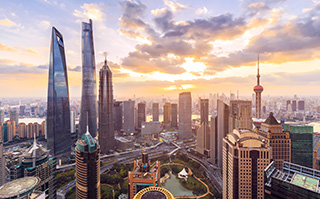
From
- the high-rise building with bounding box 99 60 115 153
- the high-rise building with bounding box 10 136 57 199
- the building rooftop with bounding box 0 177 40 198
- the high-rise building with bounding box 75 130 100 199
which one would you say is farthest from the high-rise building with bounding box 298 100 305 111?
the building rooftop with bounding box 0 177 40 198

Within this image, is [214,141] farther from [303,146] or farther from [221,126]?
[303,146]

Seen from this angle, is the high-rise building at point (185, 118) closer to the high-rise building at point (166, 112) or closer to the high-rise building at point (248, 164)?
the high-rise building at point (166, 112)

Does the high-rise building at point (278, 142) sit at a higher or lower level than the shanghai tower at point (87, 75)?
lower

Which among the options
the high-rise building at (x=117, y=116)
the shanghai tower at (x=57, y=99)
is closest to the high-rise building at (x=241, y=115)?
the shanghai tower at (x=57, y=99)

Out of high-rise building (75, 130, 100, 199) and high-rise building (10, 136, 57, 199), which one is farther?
high-rise building (75, 130, 100, 199)

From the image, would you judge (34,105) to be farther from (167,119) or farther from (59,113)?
(167,119)

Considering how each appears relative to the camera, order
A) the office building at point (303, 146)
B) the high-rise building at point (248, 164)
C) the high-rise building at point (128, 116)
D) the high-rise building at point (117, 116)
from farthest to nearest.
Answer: the high-rise building at point (117, 116) < the high-rise building at point (128, 116) < the office building at point (303, 146) < the high-rise building at point (248, 164)

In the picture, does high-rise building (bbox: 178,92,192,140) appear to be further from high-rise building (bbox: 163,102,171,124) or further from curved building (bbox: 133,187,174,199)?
curved building (bbox: 133,187,174,199)
